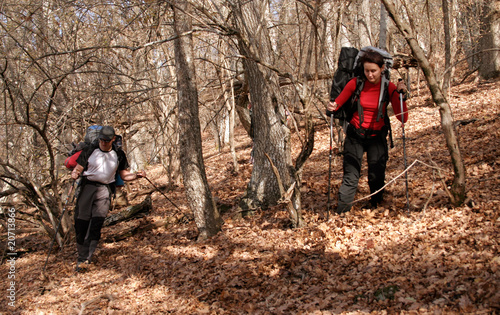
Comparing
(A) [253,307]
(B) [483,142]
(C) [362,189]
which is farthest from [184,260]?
(B) [483,142]

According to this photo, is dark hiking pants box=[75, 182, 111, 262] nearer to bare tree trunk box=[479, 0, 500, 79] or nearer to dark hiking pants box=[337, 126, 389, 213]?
dark hiking pants box=[337, 126, 389, 213]

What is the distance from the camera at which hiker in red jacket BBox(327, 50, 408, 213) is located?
4363mm

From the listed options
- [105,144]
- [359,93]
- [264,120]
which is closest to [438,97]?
[359,93]

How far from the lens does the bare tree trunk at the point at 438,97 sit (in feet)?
12.4

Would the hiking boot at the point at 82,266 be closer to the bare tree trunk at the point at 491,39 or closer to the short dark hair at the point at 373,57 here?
the short dark hair at the point at 373,57

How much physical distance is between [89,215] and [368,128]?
4205mm

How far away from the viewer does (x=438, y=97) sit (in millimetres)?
3906

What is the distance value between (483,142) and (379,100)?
3.45 metres

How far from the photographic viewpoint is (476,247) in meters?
3.40

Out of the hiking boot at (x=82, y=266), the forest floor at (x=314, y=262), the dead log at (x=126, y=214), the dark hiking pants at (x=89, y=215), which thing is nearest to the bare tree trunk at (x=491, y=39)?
the forest floor at (x=314, y=262)

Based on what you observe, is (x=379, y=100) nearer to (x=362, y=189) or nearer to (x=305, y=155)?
(x=305, y=155)

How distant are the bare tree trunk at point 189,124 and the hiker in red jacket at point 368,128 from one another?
2.05m

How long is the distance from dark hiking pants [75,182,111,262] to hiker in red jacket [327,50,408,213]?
355cm

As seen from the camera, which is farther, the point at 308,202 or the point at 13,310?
the point at 308,202
